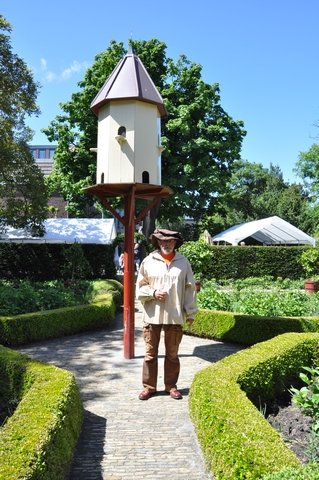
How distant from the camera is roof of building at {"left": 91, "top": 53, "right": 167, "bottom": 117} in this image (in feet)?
24.2

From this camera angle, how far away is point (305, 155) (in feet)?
112

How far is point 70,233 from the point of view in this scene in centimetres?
2095

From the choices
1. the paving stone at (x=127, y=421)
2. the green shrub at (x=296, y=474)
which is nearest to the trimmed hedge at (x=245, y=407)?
the green shrub at (x=296, y=474)

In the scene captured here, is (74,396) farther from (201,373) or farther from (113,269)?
(113,269)

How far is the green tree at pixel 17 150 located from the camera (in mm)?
14648

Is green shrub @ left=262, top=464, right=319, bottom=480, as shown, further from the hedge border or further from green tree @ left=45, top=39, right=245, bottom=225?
green tree @ left=45, top=39, right=245, bottom=225

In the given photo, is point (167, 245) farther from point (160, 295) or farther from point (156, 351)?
point (156, 351)

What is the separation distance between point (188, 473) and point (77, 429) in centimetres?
118

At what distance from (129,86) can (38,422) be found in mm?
5745

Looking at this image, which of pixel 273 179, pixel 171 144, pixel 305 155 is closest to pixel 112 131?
pixel 171 144

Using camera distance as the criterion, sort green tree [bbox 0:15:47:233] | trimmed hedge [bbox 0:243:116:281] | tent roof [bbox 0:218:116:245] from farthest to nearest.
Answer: tent roof [bbox 0:218:116:245] → trimmed hedge [bbox 0:243:116:281] → green tree [bbox 0:15:47:233]

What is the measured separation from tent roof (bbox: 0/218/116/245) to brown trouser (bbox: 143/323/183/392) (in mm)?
14696

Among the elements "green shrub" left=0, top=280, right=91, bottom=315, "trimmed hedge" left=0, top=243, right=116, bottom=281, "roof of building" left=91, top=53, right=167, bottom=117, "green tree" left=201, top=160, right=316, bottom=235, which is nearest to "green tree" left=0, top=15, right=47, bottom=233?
"trimmed hedge" left=0, top=243, right=116, bottom=281

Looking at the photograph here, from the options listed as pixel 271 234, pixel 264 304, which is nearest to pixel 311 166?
pixel 271 234
